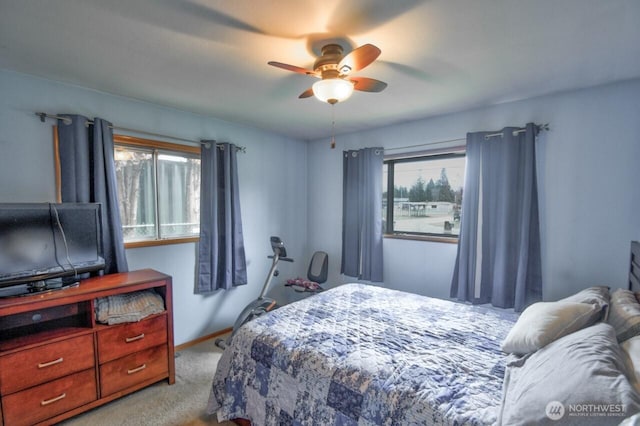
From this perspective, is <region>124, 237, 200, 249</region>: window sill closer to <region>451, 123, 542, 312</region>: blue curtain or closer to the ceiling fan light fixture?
the ceiling fan light fixture

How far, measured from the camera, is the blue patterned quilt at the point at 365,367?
123 cm

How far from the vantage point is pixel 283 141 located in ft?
13.1

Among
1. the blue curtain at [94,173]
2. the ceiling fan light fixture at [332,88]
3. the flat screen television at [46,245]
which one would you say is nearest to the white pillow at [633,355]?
the ceiling fan light fixture at [332,88]

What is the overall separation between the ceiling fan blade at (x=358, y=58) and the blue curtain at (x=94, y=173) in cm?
204

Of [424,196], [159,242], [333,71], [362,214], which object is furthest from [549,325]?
[159,242]

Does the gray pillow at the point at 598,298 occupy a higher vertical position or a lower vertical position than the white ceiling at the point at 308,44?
lower

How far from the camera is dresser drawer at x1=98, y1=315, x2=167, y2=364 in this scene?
2.03 m

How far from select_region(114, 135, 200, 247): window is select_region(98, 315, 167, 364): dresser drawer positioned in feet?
2.55

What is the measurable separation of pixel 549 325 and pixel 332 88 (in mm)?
1647

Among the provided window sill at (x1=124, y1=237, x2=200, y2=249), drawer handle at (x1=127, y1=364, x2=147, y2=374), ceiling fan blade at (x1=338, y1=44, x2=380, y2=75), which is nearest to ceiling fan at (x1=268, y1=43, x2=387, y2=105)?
ceiling fan blade at (x1=338, y1=44, x2=380, y2=75)

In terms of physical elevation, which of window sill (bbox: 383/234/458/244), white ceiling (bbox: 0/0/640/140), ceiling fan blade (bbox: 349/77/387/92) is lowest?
window sill (bbox: 383/234/458/244)

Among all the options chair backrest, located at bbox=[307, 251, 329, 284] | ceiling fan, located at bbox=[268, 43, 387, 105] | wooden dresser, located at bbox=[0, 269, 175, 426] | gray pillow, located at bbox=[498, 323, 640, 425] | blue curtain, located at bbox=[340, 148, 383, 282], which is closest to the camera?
gray pillow, located at bbox=[498, 323, 640, 425]

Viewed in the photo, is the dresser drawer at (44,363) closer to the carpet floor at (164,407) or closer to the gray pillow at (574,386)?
the carpet floor at (164,407)

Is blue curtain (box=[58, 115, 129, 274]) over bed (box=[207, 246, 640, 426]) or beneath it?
over
